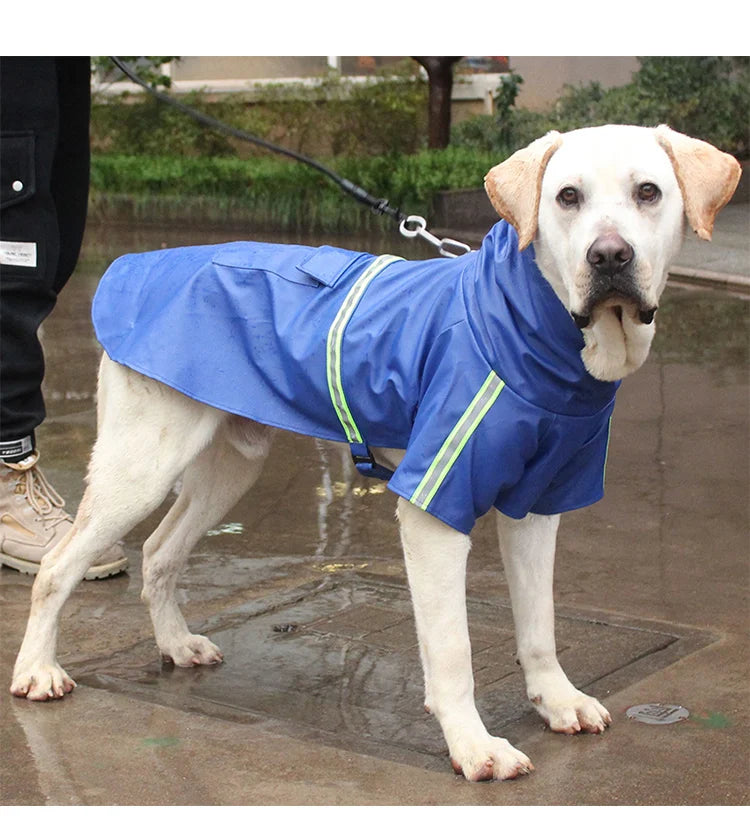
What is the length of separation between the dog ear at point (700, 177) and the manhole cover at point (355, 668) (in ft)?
4.69

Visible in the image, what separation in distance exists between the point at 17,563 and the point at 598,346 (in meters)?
2.64

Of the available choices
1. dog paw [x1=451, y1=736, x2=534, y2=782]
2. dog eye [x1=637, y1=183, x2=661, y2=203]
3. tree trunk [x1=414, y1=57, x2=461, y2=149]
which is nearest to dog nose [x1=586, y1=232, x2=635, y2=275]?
dog eye [x1=637, y1=183, x2=661, y2=203]

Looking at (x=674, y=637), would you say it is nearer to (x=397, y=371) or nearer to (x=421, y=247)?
(x=397, y=371)

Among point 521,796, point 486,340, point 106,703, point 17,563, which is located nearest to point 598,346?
point 486,340

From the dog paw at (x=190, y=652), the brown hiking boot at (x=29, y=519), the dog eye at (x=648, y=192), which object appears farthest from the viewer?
the brown hiking boot at (x=29, y=519)

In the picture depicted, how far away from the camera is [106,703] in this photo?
3854mm

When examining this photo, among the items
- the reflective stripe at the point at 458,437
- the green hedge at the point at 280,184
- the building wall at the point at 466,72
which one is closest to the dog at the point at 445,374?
the reflective stripe at the point at 458,437

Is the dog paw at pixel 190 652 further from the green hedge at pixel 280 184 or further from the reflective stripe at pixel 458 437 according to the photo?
the green hedge at pixel 280 184

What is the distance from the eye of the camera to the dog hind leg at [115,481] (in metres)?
3.89

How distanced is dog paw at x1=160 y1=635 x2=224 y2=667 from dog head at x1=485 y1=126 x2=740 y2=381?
1.58 metres

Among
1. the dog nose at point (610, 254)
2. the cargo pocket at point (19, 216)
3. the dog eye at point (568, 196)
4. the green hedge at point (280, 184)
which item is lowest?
the green hedge at point (280, 184)

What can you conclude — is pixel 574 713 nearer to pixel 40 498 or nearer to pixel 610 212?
pixel 610 212

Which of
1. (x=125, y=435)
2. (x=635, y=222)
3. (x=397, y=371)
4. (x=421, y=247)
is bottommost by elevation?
(x=421, y=247)

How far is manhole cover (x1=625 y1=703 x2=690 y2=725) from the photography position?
144 inches
